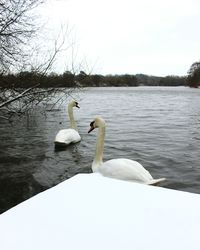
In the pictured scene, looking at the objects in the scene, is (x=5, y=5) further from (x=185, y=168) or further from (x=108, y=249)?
(x=108, y=249)

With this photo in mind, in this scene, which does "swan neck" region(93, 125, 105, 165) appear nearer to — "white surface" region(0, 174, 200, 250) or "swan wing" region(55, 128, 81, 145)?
"swan wing" region(55, 128, 81, 145)

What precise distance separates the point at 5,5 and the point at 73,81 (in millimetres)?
2185

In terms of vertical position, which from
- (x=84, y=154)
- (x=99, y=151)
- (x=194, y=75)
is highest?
(x=194, y=75)

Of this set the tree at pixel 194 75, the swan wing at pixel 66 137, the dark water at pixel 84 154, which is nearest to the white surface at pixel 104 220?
the dark water at pixel 84 154

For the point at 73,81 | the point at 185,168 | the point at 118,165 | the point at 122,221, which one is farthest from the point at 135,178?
the point at 122,221

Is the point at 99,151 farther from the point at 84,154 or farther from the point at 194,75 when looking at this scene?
the point at 194,75

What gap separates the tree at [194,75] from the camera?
258 feet

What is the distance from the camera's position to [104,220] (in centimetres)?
192

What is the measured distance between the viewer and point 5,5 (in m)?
6.99

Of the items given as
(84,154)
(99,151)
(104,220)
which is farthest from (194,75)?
(104,220)

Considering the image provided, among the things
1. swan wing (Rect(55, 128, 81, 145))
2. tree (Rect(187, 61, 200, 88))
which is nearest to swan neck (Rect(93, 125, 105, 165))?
swan wing (Rect(55, 128, 81, 145))

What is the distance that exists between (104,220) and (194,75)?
8225 cm

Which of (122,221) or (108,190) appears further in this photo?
(108,190)

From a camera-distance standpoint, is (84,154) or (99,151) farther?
(84,154)
